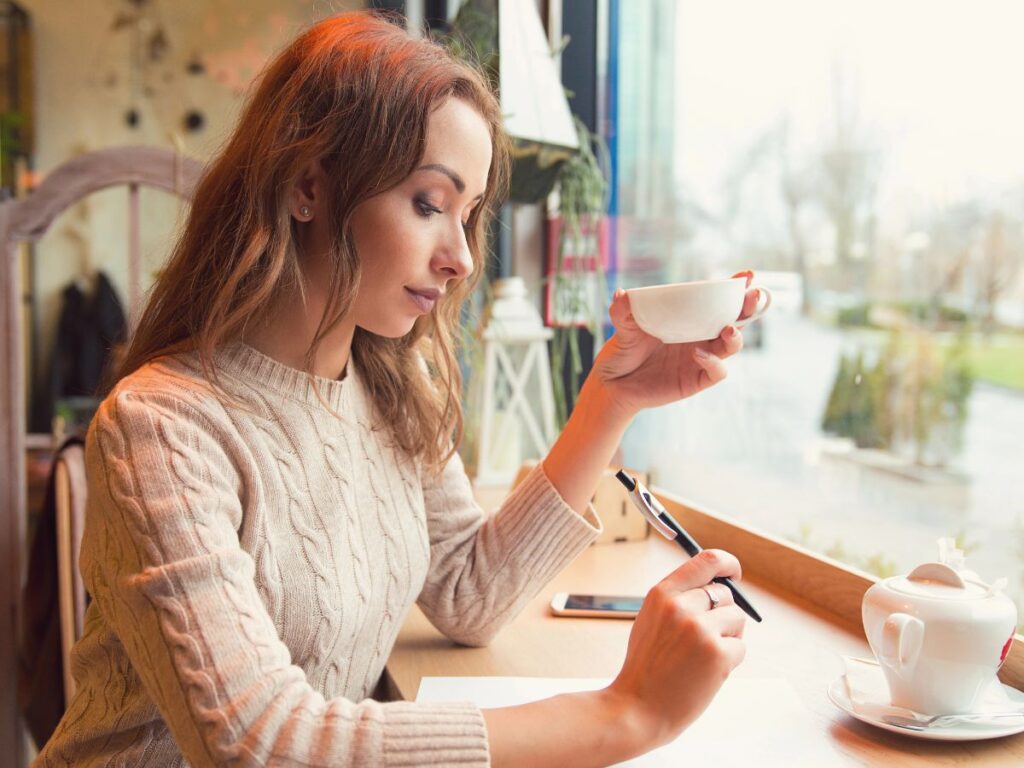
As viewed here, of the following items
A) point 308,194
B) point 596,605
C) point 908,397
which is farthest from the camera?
point 908,397

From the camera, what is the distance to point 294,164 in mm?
Answer: 872

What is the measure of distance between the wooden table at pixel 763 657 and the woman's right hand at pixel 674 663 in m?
0.11

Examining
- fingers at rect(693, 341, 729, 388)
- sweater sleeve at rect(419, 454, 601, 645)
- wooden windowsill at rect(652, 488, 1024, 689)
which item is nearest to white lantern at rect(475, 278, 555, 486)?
wooden windowsill at rect(652, 488, 1024, 689)

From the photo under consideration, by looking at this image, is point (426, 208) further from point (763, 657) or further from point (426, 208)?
point (763, 657)

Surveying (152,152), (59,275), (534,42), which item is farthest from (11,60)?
(534,42)

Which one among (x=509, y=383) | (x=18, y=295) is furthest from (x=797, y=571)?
(x=18, y=295)

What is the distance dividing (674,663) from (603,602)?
0.47m

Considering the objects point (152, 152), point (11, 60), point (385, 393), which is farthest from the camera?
point (11, 60)

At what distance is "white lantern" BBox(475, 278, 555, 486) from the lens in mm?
1880

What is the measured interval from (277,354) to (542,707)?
1.49 ft

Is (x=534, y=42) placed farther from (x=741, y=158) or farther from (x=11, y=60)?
(x=11, y=60)

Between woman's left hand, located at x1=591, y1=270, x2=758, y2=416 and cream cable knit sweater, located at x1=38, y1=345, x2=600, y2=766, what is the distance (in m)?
0.14

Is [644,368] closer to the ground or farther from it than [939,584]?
farther from it

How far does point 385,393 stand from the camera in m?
1.10
